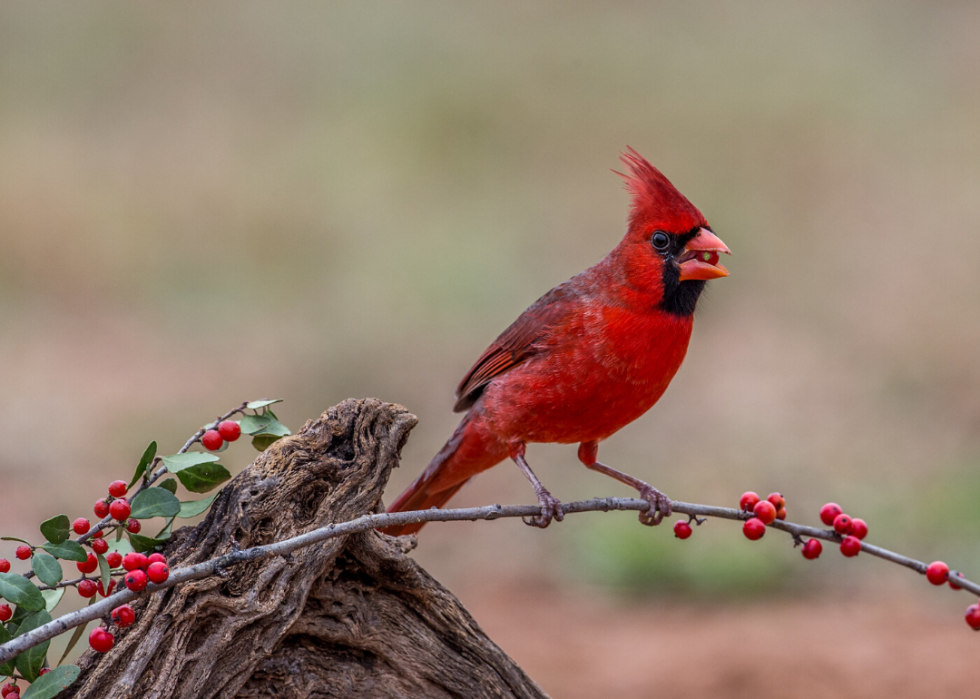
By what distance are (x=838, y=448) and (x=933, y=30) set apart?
258 inches

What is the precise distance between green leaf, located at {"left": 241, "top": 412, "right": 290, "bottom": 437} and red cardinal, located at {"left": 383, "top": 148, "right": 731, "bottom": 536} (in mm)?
564

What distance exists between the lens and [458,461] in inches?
117

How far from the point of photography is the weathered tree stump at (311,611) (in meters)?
2.11

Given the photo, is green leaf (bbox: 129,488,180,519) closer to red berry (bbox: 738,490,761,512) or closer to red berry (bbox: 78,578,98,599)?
red berry (bbox: 78,578,98,599)

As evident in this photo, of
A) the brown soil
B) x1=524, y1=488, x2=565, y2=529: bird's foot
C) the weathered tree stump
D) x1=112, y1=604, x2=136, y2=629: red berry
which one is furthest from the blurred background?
x1=112, y1=604, x2=136, y2=629: red berry

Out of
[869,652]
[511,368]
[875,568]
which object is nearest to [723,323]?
[875,568]

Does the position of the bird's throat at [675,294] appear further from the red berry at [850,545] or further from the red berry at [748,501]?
the red berry at [850,545]

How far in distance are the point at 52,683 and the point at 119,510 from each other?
34 cm

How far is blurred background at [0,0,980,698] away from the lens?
4.80 meters

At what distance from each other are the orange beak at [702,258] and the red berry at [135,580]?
1.54 meters

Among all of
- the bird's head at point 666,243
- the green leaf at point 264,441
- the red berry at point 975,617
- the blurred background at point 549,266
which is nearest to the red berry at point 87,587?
the green leaf at point 264,441

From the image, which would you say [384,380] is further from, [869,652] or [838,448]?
[869,652]

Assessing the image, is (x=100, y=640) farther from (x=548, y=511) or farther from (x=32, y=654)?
(x=548, y=511)

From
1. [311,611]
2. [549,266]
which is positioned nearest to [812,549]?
[311,611]
